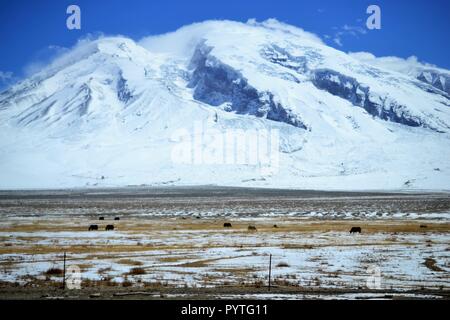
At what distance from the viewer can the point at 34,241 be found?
1430 inches

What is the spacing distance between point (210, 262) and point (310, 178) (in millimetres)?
172040

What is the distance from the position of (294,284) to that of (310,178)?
178 m

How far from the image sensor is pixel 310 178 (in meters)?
196

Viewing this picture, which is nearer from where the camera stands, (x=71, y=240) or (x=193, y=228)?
(x=71, y=240)

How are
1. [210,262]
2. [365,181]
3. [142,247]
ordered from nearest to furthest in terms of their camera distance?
[210,262] < [142,247] < [365,181]

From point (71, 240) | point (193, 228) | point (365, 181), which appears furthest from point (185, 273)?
point (365, 181)

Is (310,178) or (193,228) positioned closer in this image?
(193,228)

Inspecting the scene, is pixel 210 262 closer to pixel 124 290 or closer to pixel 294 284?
pixel 294 284
